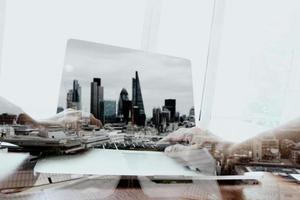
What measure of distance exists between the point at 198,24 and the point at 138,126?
0.51 m

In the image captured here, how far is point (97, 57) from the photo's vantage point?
60 centimetres

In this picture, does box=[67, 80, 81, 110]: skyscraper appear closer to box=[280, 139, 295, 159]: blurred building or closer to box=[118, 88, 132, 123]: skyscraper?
box=[118, 88, 132, 123]: skyscraper

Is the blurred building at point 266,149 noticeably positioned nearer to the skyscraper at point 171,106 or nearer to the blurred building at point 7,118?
the skyscraper at point 171,106

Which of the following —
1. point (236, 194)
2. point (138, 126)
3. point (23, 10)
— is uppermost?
point (23, 10)

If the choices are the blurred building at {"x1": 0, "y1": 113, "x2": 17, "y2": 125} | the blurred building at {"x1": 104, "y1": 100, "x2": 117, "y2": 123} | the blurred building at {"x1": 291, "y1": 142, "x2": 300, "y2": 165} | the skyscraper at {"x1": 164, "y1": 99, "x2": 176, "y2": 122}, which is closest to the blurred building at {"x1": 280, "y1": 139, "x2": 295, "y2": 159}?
the blurred building at {"x1": 291, "y1": 142, "x2": 300, "y2": 165}

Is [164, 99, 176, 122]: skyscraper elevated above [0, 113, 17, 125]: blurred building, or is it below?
above

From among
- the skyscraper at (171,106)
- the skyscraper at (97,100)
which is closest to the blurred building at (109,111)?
the skyscraper at (97,100)

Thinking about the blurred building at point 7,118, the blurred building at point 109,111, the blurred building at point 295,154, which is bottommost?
the blurred building at point 295,154

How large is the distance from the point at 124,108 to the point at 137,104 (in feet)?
0.10

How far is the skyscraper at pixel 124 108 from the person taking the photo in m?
0.60

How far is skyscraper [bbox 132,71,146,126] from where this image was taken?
0.61 m

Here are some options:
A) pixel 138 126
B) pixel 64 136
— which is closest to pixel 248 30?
pixel 138 126

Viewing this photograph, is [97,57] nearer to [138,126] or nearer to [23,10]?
[138,126]

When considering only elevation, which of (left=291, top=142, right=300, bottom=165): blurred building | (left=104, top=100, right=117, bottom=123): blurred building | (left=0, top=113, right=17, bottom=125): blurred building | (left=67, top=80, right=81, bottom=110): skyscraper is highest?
(left=67, top=80, right=81, bottom=110): skyscraper
